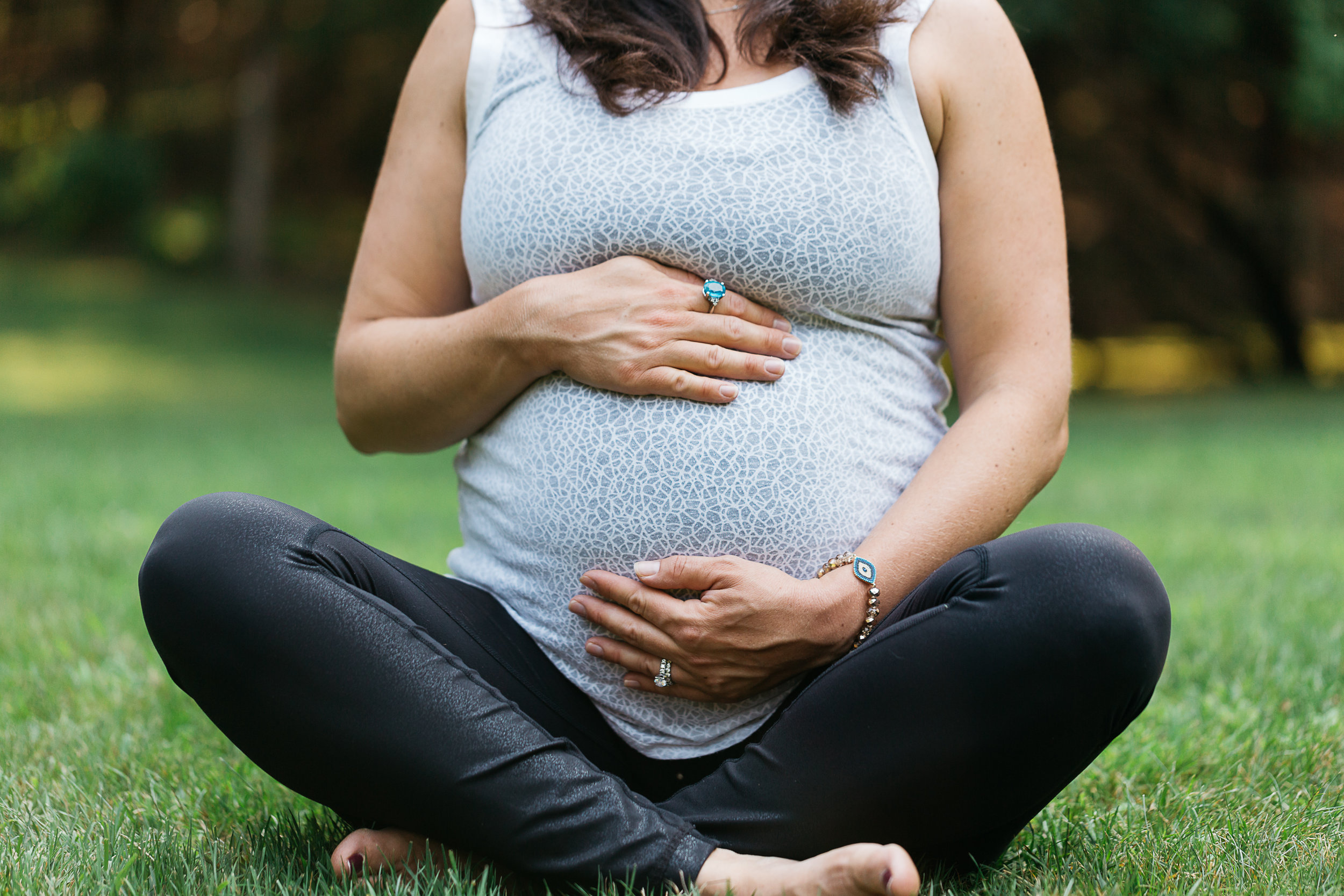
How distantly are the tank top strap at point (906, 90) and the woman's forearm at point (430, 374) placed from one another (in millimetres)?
593

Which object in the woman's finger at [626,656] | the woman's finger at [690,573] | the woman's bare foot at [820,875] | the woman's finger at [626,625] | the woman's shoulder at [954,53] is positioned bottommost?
the woman's bare foot at [820,875]

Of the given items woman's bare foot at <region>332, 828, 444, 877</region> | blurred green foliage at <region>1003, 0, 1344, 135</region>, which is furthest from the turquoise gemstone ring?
blurred green foliage at <region>1003, 0, 1344, 135</region>

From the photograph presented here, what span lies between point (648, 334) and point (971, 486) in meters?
0.48

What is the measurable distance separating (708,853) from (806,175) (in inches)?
35.2

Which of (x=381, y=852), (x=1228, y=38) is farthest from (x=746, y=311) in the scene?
(x=1228, y=38)

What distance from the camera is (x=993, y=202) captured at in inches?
65.6

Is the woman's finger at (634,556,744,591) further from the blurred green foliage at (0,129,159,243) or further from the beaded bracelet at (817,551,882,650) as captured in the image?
the blurred green foliage at (0,129,159,243)

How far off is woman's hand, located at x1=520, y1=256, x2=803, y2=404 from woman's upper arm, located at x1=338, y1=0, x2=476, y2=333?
1.02ft

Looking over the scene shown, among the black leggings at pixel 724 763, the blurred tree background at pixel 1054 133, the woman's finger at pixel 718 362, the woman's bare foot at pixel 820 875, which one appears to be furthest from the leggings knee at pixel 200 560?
the blurred tree background at pixel 1054 133

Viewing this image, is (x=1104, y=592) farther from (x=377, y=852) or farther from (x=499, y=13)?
(x=499, y=13)

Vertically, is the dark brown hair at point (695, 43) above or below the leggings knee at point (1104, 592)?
above

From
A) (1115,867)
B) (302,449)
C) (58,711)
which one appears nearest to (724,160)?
(1115,867)

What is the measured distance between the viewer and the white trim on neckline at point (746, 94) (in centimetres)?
164

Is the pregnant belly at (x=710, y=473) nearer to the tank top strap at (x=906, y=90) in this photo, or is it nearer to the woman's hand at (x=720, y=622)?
the woman's hand at (x=720, y=622)
